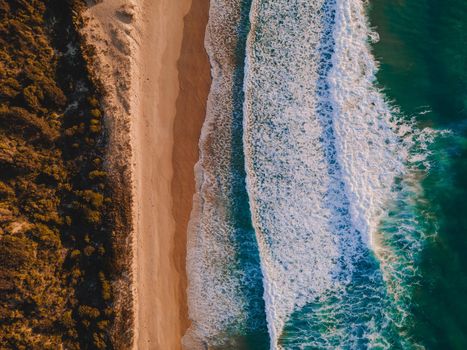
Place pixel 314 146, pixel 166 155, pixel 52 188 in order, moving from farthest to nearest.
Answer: pixel 166 155, pixel 314 146, pixel 52 188

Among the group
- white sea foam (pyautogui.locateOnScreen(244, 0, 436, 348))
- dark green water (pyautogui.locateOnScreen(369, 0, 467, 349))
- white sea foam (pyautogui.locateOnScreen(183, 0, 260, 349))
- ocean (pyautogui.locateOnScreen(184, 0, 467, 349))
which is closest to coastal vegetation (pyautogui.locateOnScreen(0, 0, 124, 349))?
white sea foam (pyautogui.locateOnScreen(183, 0, 260, 349))

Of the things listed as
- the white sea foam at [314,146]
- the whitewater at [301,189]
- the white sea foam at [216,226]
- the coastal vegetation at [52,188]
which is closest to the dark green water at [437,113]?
the whitewater at [301,189]

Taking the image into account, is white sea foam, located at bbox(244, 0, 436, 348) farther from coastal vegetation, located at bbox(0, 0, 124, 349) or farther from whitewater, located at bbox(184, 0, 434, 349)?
coastal vegetation, located at bbox(0, 0, 124, 349)

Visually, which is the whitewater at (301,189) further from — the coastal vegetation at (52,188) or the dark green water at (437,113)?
the coastal vegetation at (52,188)

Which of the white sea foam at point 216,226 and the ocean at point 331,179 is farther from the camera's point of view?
the white sea foam at point 216,226

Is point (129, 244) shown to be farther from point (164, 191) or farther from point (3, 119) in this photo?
point (3, 119)

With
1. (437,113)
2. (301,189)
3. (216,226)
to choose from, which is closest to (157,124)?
(216,226)

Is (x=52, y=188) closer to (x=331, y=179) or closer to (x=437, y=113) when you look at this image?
(x=331, y=179)
